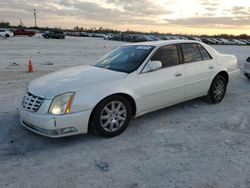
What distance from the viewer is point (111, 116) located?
4.17 metres

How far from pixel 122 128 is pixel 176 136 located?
92 centimetres

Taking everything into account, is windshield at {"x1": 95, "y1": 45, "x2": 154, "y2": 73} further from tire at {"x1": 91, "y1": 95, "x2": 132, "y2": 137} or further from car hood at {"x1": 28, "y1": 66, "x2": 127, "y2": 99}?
tire at {"x1": 91, "y1": 95, "x2": 132, "y2": 137}

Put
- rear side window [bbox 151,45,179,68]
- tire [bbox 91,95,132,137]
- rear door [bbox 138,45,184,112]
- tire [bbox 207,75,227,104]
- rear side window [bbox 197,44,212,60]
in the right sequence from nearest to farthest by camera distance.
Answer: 1. tire [bbox 91,95,132,137]
2. rear door [bbox 138,45,184,112]
3. rear side window [bbox 151,45,179,68]
4. rear side window [bbox 197,44,212,60]
5. tire [bbox 207,75,227,104]

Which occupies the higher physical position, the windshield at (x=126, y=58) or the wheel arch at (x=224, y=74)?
the windshield at (x=126, y=58)

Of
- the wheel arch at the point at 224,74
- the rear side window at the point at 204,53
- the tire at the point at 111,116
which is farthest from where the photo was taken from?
the wheel arch at the point at 224,74

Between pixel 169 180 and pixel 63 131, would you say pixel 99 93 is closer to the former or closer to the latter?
pixel 63 131

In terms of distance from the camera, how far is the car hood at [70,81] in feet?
12.8

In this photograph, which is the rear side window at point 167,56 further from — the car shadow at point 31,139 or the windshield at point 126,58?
the car shadow at point 31,139

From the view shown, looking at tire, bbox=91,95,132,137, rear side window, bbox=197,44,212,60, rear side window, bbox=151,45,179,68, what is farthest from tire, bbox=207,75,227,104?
tire, bbox=91,95,132,137

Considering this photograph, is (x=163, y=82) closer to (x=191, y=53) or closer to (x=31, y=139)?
(x=191, y=53)

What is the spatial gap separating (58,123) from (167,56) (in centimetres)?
250

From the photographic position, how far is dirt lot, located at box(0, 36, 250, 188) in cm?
309

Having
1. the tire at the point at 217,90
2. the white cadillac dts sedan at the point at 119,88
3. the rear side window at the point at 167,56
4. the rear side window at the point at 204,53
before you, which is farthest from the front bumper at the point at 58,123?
the tire at the point at 217,90

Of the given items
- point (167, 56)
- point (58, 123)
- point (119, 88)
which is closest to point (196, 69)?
point (167, 56)
